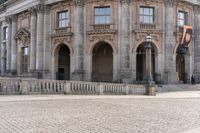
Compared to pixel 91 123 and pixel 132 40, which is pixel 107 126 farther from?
pixel 132 40

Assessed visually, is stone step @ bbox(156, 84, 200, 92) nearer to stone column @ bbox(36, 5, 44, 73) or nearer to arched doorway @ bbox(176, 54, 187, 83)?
arched doorway @ bbox(176, 54, 187, 83)

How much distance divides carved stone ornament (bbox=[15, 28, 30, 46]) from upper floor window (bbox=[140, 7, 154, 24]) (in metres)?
16.5

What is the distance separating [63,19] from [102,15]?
A: 18.2 feet

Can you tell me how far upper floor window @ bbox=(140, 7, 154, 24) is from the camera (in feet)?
123

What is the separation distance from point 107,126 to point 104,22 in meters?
28.3

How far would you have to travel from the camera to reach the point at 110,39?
36.8m

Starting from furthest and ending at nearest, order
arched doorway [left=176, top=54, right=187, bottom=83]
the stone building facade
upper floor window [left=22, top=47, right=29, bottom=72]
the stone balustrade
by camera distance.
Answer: upper floor window [left=22, top=47, right=29, bottom=72] < arched doorway [left=176, top=54, right=187, bottom=83] < the stone building facade < the stone balustrade

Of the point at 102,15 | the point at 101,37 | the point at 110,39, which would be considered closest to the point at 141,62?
the point at 110,39

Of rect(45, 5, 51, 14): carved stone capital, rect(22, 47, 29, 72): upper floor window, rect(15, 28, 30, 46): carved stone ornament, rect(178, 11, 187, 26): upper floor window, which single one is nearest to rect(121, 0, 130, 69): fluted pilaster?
rect(178, 11, 187, 26): upper floor window

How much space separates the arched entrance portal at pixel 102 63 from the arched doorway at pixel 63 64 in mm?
4501

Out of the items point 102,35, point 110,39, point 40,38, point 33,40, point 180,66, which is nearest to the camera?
point 110,39

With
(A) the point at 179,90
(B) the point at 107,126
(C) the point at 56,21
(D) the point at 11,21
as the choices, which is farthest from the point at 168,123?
(D) the point at 11,21

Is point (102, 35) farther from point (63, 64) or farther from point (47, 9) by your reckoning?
point (47, 9)

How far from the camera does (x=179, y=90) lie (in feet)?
113
